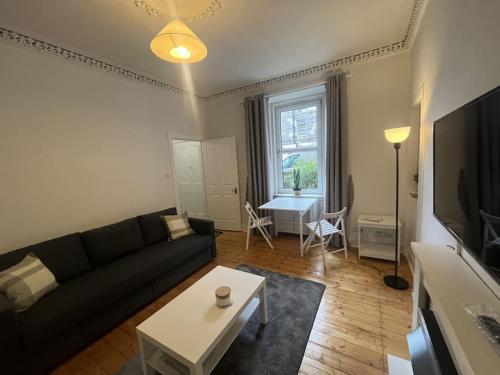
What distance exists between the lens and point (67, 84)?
7.64 ft

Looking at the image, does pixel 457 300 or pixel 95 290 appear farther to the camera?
pixel 95 290

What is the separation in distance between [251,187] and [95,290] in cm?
273

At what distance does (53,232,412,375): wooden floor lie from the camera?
1.46 m

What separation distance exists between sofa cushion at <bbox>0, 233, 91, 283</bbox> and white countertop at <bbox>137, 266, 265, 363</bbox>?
4.00 ft

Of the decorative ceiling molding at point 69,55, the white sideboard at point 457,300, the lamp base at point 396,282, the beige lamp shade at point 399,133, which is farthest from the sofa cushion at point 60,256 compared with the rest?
the beige lamp shade at point 399,133

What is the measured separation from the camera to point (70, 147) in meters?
2.35

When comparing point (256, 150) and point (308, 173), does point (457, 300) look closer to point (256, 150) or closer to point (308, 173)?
point (308, 173)

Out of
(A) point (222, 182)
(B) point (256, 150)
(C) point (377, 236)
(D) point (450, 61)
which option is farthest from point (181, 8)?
(C) point (377, 236)

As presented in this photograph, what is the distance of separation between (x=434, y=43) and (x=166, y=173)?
3531 millimetres

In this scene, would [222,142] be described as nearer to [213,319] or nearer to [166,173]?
[166,173]

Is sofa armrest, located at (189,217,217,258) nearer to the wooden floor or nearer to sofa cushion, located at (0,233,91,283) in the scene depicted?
the wooden floor

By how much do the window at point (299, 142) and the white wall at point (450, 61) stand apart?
150 centimetres

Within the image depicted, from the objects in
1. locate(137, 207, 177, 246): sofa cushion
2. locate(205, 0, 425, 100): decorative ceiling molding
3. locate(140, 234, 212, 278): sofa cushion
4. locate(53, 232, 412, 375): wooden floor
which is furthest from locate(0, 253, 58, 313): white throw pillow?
locate(205, 0, 425, 100): decorative ceiling molding

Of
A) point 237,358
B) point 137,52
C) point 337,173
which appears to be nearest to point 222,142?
point 137,52
